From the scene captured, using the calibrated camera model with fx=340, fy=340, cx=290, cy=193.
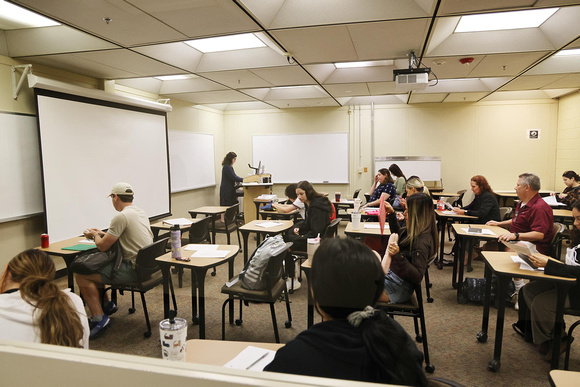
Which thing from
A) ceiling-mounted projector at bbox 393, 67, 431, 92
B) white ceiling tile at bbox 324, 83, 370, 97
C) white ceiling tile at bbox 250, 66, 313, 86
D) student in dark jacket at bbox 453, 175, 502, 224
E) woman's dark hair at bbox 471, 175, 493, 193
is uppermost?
white ceiling tile at bbox 324, 83, 370, 97

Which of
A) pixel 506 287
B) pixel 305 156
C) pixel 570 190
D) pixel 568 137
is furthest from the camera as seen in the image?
pixel 305 156

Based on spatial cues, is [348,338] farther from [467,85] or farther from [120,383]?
[467,85]

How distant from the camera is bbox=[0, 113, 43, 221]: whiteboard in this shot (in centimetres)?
312

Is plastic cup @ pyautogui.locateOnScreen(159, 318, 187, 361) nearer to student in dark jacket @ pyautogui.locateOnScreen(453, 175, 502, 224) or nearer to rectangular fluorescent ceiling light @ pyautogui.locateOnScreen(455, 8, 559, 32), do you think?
rectangular fluorescent ceiling light @ pyautogui.locateOnScreen(455, 8, 559, 32)

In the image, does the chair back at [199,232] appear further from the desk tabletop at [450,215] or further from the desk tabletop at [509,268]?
the desk tabletop at [450,215]

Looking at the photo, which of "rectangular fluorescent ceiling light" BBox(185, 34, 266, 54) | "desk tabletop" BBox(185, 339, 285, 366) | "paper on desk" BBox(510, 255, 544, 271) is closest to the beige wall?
"paper on desk" BBox(510, 255, 544, 271)

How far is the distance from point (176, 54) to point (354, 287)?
165 inches

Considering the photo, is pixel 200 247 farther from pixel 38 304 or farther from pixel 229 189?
pixel 229 189

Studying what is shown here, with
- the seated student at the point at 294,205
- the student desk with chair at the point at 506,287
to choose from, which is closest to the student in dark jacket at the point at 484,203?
the student desk with chair at the point at 506,287

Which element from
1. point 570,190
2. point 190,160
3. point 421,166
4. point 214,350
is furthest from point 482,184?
point 190,160

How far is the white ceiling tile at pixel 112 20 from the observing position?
107 inches

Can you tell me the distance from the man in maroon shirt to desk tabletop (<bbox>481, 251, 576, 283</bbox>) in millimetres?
418

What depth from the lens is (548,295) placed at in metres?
2.55

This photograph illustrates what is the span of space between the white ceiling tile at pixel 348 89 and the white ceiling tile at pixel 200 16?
311 cm
